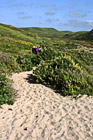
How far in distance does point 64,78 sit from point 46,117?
315 cm

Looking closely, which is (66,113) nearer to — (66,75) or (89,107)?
(89,107)

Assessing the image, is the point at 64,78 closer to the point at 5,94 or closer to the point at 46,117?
the point at 46,117

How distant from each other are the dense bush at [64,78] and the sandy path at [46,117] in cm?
58

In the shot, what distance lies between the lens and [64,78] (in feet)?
27.1

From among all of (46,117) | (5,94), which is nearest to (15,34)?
(5,94)

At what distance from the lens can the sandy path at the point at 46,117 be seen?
4449 millimetres

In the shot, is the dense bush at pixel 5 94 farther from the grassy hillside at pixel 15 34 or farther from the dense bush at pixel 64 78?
the grassy hillside at pixel 15 34

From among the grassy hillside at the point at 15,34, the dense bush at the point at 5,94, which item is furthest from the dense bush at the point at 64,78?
the grassy hillside at the point at 15,34

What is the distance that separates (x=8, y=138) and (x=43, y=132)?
39.6 inches

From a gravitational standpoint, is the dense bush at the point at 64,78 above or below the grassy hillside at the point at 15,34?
below

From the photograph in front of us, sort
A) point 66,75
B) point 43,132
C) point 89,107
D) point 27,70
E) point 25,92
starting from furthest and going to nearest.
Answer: point 27,70 → point 66,75 → point 25,92 → point 89,107 → point 43,132

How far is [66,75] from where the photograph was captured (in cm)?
859

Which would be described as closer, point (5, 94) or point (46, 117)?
point (46, 117)

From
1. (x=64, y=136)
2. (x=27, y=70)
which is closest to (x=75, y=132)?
(x=64, y=136)
